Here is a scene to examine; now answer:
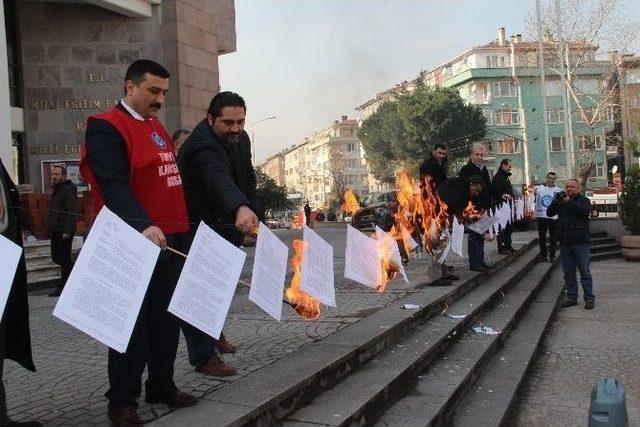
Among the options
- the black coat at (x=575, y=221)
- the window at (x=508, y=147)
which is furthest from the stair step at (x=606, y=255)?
the window at (x=508, y=147)

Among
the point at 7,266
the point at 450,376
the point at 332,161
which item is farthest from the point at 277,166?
the point at 7,266

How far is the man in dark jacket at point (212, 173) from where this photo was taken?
12.4 feet

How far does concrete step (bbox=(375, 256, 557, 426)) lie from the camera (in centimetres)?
393

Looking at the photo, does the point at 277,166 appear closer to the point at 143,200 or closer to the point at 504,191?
the point at 504,191

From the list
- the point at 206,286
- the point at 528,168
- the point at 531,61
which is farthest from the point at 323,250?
the point at 528,168

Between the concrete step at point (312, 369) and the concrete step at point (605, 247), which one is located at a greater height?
the concrete step at point (312, 369)

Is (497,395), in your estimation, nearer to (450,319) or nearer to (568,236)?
(450,319)

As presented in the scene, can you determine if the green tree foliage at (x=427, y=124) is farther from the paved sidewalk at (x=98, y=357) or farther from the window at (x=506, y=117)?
the paved sidewalk at (x=98, y=357)

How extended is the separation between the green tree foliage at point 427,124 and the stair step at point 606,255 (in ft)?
116

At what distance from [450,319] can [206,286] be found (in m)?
3.73

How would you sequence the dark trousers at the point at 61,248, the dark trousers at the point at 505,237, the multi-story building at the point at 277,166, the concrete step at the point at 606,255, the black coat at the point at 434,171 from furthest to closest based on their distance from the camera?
the multi-story building at the point at 277,166 → the concrete step at the point at 606,255 → the dark trousers at the point at 505,237 → the dark trousers at the point at 61,248 → the black coat at the point at 434,171

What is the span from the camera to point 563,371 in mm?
5770

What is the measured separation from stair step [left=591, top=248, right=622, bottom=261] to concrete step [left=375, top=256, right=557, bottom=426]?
31.4 ft

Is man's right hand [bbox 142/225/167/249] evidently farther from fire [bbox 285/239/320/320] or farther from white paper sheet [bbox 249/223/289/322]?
fire [bbox 285/239/320/320]
